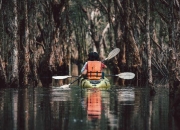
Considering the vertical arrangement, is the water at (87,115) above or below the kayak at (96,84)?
below

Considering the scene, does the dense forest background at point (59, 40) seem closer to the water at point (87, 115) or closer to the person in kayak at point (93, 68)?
the person in kayak at point (93, 68)

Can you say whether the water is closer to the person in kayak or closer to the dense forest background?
the person in kayak

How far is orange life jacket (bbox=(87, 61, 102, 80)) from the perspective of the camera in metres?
20.8

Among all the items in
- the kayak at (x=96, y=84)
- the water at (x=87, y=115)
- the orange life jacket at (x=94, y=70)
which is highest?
the orange life jacket at (x=94, y=70)

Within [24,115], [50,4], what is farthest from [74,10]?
[24,115]

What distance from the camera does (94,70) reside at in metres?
20.8

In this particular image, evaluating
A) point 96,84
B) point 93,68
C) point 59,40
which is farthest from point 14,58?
point 59,40

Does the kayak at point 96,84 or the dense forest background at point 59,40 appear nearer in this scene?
the kayak at point 96,84

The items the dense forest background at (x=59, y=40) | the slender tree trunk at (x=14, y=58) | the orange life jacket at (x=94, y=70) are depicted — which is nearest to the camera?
the orange life jacket at (x=94, y=70)

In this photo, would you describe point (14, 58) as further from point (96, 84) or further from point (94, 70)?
point (96, 84)

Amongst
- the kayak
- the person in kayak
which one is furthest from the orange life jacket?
the kayak

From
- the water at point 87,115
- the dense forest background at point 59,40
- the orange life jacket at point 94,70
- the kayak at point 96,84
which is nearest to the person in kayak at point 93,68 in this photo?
the orange life jacket at point 94,70

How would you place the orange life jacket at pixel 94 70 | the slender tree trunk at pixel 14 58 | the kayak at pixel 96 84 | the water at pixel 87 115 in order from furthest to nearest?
the slender tree trunk at pixel 14 58 < the orange life jacket at pixel 94 70 < the kayak at pixel 96 84 < the water at pixel 87 115

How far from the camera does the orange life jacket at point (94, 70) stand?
20750mm
